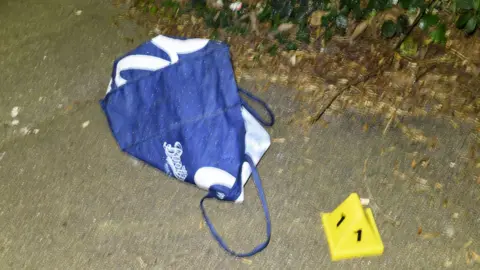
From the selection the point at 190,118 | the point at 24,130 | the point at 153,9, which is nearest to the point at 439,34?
→ the point at 190,118

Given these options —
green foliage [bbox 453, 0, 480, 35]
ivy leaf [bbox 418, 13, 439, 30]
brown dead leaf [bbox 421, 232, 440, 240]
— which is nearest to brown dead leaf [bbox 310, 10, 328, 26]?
ivy leaf [bbox 418, 13, 439, 30]

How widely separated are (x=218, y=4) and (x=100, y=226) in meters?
1.04

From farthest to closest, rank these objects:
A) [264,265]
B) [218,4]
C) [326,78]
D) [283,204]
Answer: [218,4] → [326,78] → [283,204] → [264,265]

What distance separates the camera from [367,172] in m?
1.40

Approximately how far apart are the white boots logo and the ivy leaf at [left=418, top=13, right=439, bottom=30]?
95 centimetres

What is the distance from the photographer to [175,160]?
1334mm

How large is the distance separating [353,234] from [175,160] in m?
0.59

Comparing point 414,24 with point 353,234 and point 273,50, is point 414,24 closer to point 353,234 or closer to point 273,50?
point 273,50

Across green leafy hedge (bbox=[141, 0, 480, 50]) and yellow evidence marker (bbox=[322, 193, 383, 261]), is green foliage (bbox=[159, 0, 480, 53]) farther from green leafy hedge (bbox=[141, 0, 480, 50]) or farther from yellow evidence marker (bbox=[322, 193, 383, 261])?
yellow evidence marker (bbox=[322, 193, 383, 261])

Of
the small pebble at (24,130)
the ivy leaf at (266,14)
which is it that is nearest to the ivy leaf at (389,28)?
the ivy leaf at (266,14)

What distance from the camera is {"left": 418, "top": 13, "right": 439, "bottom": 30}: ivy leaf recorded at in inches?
57.6

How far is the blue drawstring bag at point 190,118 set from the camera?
1.30 meters

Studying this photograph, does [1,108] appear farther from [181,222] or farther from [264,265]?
[264,265]

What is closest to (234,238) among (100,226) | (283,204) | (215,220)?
(215,220)
